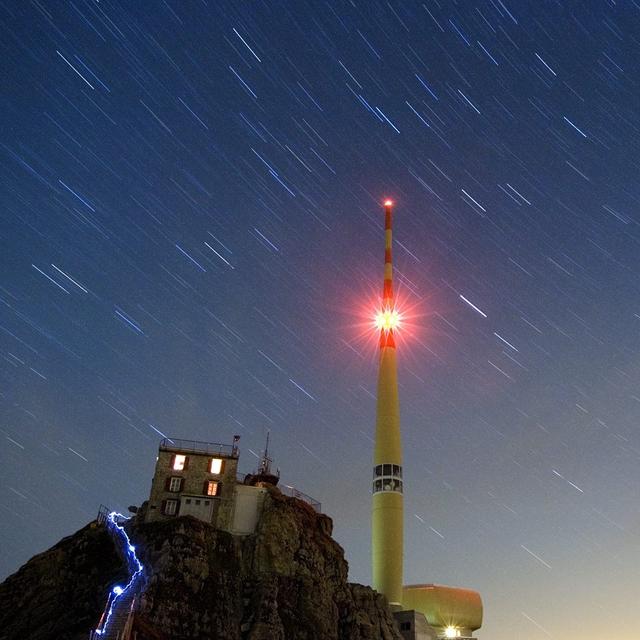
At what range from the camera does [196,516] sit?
66250mm

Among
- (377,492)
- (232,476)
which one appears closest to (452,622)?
(377,492)

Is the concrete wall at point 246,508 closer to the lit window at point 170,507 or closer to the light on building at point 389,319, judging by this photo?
the lit window at point 170,507

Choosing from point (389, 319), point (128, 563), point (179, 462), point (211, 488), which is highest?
point (389, 319)

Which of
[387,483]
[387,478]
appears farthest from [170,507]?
[387,478]

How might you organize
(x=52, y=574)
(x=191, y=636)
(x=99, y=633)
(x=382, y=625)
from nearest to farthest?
(x=99, y=633), (x=191, y=636), (x=52, y=574), (x=382, y=625)

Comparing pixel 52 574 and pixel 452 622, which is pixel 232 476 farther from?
pixel 452 622

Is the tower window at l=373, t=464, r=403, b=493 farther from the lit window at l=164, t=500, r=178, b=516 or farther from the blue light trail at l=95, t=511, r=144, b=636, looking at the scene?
the blue light trail at l=95, t=511, r=144, b=636

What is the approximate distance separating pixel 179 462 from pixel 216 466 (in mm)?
3737

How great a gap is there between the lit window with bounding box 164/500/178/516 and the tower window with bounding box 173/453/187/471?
3535 mm

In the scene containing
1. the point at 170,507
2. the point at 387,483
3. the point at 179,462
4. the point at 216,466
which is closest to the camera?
the point at 170,507

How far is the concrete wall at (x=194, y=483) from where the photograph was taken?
66562mm

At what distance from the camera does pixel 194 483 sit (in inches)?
2702

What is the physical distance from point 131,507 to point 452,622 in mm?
42199

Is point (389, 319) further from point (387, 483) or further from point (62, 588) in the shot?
point (62, 588)
